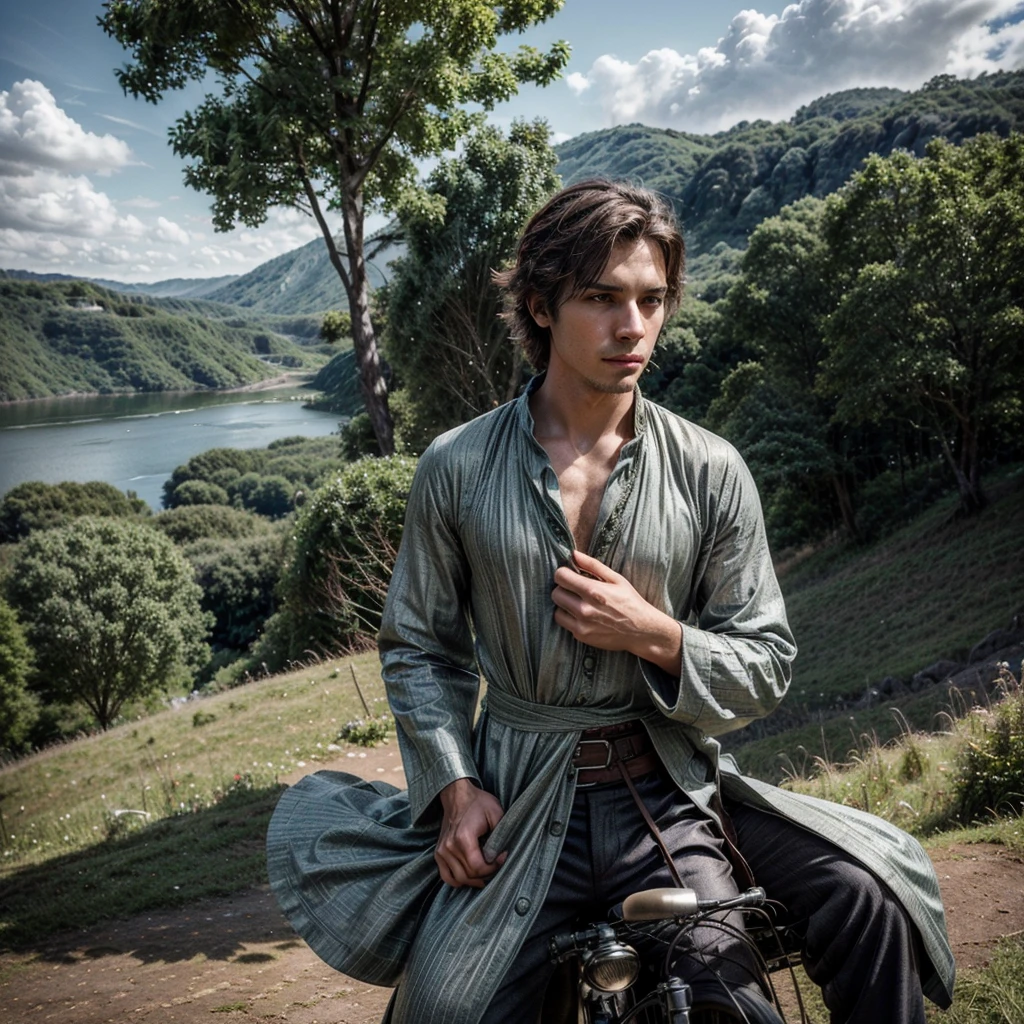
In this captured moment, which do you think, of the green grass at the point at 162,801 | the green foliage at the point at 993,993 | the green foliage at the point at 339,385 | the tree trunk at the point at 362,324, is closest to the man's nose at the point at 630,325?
the green foliage at the point at 993,993

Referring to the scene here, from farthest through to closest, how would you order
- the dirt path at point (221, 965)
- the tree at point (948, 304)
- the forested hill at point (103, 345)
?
the tree at point (948, 304) < the forested hill at point (103, 345) < the dirt path at point (221, 965)

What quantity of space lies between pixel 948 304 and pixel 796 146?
139 ft

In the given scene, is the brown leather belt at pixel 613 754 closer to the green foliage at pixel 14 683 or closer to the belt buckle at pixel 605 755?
the belt buckle at pixel 605 755

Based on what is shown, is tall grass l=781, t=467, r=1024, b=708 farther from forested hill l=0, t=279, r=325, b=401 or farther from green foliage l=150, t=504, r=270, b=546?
green foliage l=150, t=504, r=270, b=546

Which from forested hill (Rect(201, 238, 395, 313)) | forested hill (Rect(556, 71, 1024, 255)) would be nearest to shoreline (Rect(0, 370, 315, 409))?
forested hill (Rect(201, 238, 395, 313))

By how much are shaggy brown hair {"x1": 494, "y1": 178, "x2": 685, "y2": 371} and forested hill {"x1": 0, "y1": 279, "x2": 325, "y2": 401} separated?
16064 mm

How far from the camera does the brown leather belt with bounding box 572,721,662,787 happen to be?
182 centimetres

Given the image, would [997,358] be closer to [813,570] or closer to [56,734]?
[813,570]

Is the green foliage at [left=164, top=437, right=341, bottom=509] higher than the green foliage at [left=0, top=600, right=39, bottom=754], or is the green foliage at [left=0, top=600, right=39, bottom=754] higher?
the green foliage at [left=164, top=437, right=341, bottom=509]

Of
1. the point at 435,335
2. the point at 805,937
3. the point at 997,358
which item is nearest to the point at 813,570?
the point at 997,358

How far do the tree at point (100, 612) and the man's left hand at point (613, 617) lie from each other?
92.5 ft

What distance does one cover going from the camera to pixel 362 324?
15.7 meters

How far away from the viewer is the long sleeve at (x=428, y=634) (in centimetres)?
185

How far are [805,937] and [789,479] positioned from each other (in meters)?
27.8
